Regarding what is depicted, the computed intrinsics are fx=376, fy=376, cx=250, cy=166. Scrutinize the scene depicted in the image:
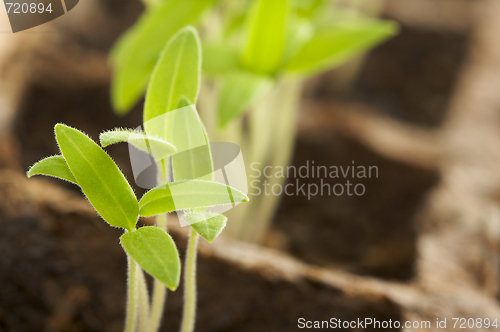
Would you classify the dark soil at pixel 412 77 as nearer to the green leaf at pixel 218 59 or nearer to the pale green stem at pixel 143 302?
Answer: the green leaf at pixel 218 59

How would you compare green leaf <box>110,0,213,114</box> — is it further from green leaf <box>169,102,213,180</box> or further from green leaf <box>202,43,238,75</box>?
green leaf <box>169,102,213,180</box>

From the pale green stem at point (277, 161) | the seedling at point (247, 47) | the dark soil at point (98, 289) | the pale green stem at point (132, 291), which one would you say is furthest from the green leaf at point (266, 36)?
the pale green stem at point (132, 291)

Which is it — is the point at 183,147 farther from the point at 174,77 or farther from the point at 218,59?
the point at 218,59

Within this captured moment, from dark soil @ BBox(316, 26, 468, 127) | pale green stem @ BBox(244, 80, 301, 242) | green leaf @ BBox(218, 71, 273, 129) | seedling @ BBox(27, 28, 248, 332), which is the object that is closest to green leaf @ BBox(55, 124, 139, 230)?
seedling @ BBox(27, 28, 248, 332)

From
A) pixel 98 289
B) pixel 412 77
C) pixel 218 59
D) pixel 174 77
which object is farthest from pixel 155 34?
pixel 412 77

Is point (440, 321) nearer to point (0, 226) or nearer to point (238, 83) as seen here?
point (238, 83)

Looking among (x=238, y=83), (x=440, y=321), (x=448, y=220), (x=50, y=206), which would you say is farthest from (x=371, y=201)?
(x=50, y=206)
